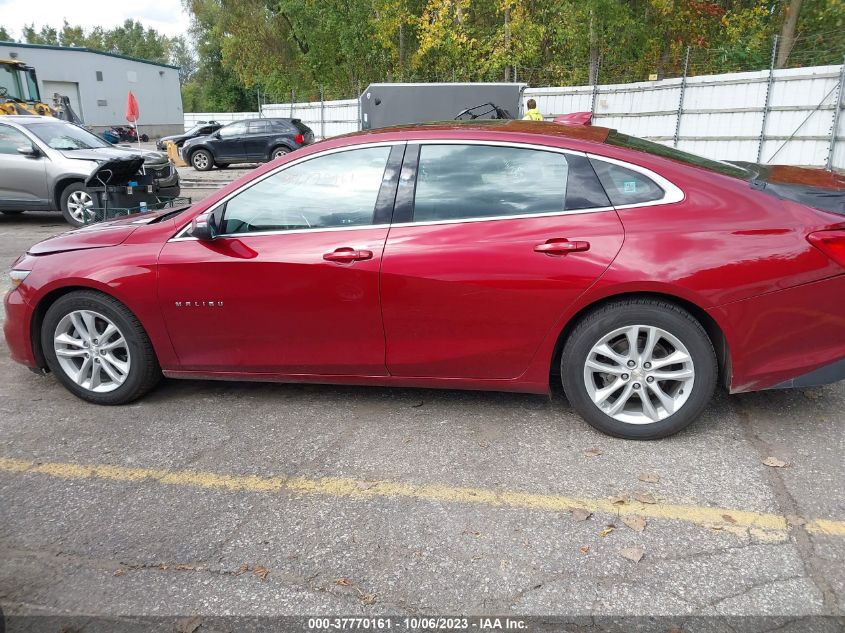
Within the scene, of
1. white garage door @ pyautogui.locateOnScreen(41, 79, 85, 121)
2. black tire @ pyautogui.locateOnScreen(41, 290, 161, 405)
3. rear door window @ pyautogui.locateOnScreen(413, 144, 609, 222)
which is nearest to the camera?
rear door window @ pyautogui.locateOnScreen(413, 144, 609, 222)

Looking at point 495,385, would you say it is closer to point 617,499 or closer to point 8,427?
point 617,499

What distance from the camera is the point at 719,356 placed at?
339 centimetres

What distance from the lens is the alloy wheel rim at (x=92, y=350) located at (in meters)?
3.95

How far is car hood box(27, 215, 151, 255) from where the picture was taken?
3955mm

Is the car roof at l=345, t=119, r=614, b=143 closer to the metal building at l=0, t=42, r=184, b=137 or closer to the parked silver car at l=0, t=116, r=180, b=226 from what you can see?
the parked silver car at l=0, t=116, r=180, b=226

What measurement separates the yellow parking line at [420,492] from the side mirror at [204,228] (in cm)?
127

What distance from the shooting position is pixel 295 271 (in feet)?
11.7

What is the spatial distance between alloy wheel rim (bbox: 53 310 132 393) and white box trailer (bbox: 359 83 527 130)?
54.4ft

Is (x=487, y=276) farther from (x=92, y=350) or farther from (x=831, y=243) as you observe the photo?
(x=92, y=350)

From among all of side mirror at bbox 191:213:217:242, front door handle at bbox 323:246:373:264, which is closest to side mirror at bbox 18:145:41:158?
side mirror at bbox 191:213:217:242

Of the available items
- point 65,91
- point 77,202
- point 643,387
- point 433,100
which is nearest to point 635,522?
point 643,387

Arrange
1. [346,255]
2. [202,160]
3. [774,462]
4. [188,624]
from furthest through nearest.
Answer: [202,160], [346,255], [774,462], [188,624]

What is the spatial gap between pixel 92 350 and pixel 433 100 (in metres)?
17.9

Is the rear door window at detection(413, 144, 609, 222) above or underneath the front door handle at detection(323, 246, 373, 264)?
above
